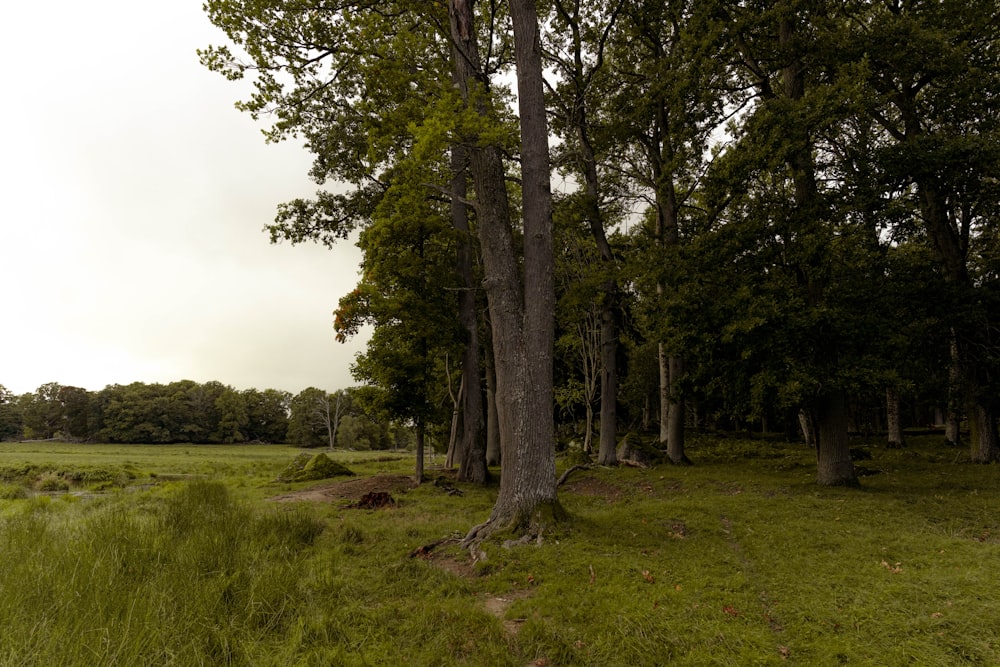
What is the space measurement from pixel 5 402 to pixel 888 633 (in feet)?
328

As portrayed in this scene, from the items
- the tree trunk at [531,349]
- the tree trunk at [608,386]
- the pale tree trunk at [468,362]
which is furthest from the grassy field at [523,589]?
the tree trunk at [608,386]

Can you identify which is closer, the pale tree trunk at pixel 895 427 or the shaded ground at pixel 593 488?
the shaded ground at pixel 593 488

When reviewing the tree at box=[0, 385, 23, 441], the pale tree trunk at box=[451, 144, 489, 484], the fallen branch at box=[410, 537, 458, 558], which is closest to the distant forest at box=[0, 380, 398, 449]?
the tree at box=[0, 385, 23, 441]

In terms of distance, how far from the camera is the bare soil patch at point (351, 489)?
514 inches

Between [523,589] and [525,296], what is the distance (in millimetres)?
4462

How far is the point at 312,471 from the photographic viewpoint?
18594mm

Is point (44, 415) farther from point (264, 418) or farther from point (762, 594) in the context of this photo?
point (762, 594)

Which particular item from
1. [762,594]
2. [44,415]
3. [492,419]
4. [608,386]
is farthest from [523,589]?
[44,415]

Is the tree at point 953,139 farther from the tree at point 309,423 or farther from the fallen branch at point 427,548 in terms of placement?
the tree at point 309,423

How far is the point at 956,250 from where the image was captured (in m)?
13.8

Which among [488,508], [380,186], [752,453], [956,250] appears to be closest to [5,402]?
[380,186]

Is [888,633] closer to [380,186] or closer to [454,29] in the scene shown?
[454,29]

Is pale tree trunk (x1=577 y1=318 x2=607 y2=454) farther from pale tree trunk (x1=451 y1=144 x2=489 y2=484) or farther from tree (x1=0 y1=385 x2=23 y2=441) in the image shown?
tree (x1=0 y1=385 x2=23 y2=441)

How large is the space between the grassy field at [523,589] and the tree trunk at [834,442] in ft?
6.59
